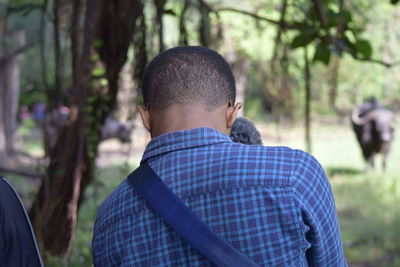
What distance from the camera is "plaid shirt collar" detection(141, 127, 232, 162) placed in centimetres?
147

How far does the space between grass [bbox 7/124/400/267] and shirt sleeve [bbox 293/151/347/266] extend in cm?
152

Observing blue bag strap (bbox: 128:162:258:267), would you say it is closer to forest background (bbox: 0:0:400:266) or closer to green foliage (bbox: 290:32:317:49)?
forest background (bbox: 0:0:400:266)

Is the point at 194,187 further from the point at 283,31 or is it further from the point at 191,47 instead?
the point at 283,31

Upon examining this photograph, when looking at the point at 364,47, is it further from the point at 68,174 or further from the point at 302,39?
the point at 68,174

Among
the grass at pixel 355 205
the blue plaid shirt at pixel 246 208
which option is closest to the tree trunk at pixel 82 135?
the grass at pixel 355 205

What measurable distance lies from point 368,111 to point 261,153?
1409cm

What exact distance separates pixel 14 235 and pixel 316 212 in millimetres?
708

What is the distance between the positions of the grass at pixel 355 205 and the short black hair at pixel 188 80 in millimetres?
1492

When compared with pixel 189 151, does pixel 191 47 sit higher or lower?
higher

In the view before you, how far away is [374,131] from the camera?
14.4 m

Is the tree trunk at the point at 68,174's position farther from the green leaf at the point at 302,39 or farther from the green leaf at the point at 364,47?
the green leaf at the point at 364,47

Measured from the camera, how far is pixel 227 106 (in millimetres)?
1514

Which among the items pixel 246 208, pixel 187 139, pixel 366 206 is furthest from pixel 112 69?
pixel 366 206

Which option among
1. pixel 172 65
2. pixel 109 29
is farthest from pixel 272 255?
pixel 109 29
